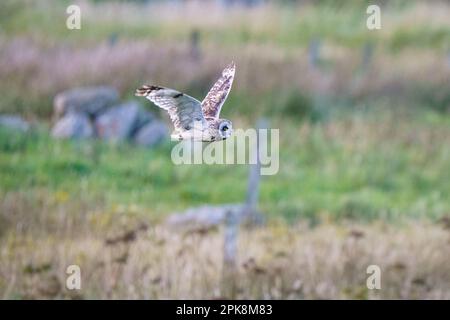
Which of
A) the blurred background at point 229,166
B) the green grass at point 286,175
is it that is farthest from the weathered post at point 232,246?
the green grass at point 286,175

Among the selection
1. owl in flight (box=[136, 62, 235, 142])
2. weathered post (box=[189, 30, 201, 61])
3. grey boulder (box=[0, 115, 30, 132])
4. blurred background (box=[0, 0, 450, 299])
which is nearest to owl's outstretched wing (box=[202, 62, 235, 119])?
owl in flight (box=[136, 62, 235, 142])

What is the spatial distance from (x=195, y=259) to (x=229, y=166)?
4.68 m

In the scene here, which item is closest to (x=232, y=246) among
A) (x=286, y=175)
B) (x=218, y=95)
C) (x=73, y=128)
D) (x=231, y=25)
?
(x=286, y=175)

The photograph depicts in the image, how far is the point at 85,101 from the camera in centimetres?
1395

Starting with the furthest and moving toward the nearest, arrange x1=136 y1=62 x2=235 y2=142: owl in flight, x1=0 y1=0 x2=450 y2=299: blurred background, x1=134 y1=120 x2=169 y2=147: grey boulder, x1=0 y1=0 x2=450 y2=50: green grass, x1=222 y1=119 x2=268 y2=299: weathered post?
x1=0 y1=0 x2=450 y2=50: green grass
x1=134 y1=120 x2=169 y2=147: grey boulder
x1=0 y1=0 x2=450 y2=299: blurred background
x1=222 y1=119 x2=268 y2=299: weathered post
x1=136 y1=62 x2=235 y2=142: owl in flight

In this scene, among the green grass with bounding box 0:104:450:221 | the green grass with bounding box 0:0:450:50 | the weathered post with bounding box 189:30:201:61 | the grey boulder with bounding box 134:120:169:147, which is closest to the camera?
the green grass with bounding box 0:104:450:221

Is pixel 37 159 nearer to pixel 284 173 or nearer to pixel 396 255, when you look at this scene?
pixel 284 173

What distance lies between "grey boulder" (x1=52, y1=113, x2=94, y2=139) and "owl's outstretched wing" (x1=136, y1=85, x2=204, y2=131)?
33.3 feet

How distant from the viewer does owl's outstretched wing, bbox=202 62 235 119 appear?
340 centimetres

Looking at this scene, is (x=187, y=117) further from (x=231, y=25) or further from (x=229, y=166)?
(x=231, y=25)

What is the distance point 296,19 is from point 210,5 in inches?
65.7

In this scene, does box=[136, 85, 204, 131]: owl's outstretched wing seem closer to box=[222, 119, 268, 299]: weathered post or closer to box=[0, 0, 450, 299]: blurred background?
box=[222, 119, 268, 299]: weathered post

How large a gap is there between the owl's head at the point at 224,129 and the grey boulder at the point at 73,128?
10187 millimetres
